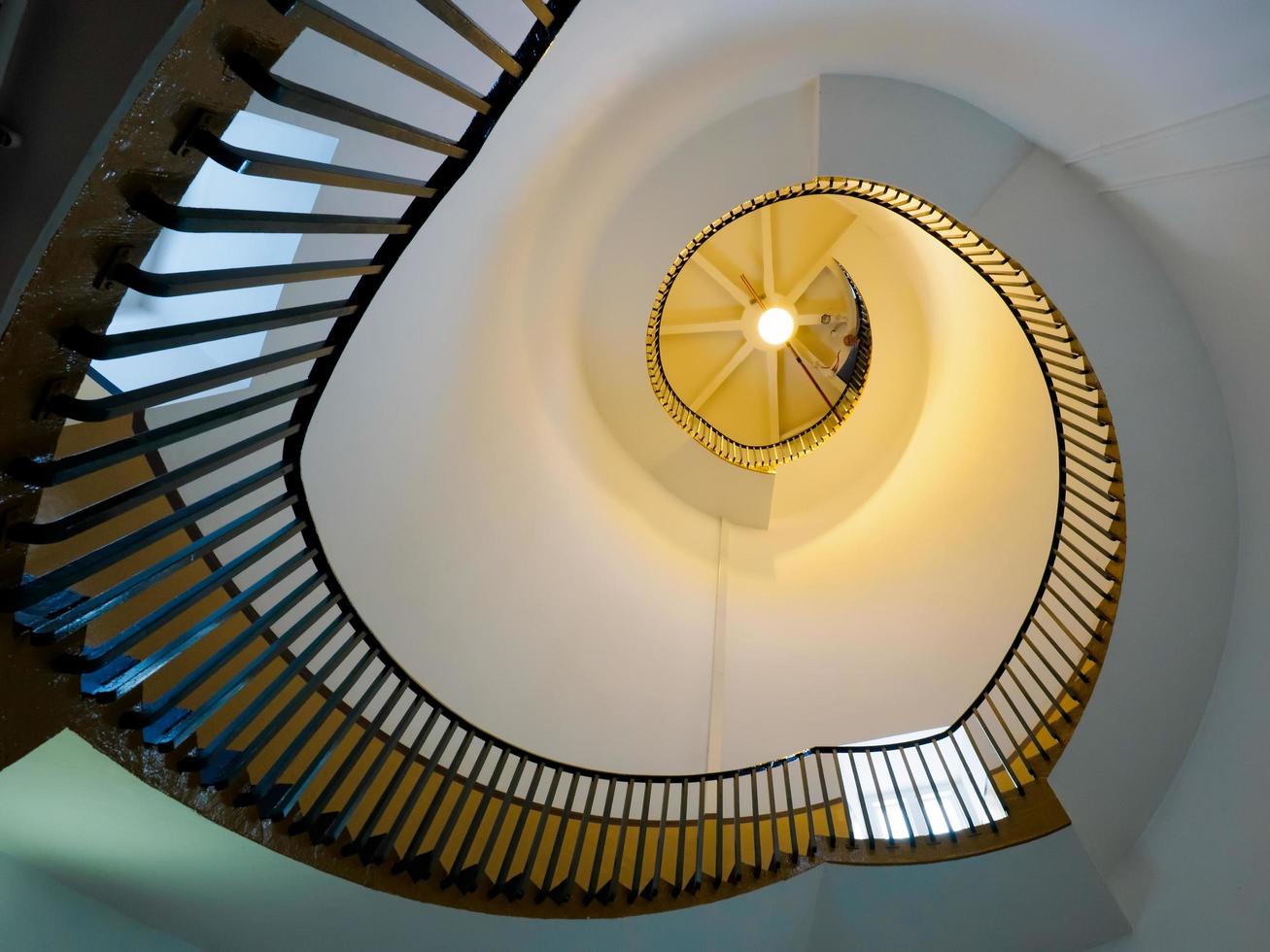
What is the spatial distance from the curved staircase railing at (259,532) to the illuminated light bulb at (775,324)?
377 cm

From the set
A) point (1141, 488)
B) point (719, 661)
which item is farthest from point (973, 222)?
point (719, 661)

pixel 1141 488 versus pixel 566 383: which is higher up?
pixel 566 383

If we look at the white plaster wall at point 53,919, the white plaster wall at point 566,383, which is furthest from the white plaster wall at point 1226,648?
the white plaster wall at point 53,919

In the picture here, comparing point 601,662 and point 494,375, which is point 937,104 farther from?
point 601,662

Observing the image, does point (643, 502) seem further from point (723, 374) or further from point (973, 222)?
point (973, 222)

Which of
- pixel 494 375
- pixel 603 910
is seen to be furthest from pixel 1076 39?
pixel 603 910

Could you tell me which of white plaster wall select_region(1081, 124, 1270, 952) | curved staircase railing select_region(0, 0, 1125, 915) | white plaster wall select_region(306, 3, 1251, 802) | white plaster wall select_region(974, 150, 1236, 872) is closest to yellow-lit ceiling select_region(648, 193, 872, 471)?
white plaster wall select_region(306, 3, 1251, 802)

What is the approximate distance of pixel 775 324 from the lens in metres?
10.5

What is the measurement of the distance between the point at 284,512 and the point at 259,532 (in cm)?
25

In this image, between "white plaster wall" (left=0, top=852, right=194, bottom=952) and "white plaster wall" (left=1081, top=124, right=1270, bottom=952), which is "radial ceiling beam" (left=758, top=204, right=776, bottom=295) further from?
"white plaster wall" (left=0, top=852, right=194, bottom=952)

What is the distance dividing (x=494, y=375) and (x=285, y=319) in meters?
4.35

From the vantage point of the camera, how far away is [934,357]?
8555 mm

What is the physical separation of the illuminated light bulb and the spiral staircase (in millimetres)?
2848

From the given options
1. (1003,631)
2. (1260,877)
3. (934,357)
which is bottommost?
(1260,877)
